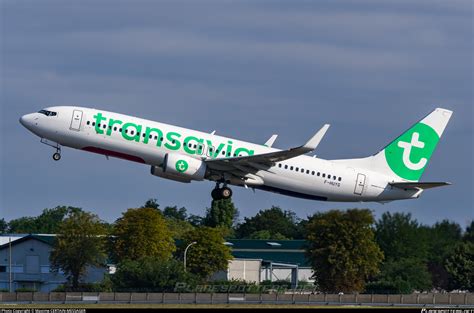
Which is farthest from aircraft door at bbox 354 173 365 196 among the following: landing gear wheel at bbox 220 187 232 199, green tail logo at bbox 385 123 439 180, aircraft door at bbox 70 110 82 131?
aircraft door at bbox 70 110 82 131

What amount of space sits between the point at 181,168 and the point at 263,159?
5.26 metres

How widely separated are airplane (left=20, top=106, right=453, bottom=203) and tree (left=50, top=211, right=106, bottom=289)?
2909 centimetres

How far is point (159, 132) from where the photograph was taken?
94375 mm

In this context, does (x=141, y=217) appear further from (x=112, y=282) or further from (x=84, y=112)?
(x=84, y=112)

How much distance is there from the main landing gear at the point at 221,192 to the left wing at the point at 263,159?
209 cm

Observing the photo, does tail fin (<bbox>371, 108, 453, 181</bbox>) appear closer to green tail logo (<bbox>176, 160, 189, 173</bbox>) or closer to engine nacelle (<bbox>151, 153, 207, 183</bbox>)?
engine nacelle (<bbox>151, 153, 207, 183</bbox>)

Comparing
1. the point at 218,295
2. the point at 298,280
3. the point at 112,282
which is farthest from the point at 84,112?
the point at 298,280

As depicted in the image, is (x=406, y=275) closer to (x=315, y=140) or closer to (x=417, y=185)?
(x=417, y=185)

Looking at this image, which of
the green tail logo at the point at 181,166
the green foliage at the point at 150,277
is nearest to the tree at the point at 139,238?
the green foliage at the point at 150,277

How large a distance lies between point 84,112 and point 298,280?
4556 cm

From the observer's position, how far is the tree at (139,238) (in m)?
127

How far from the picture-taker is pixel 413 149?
102875 millimetres

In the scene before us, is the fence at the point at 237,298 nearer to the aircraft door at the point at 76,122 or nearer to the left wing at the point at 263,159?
the left wing at the point at 263,159

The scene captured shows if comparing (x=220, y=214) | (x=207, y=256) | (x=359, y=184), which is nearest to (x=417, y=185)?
(x=359, y=184)
